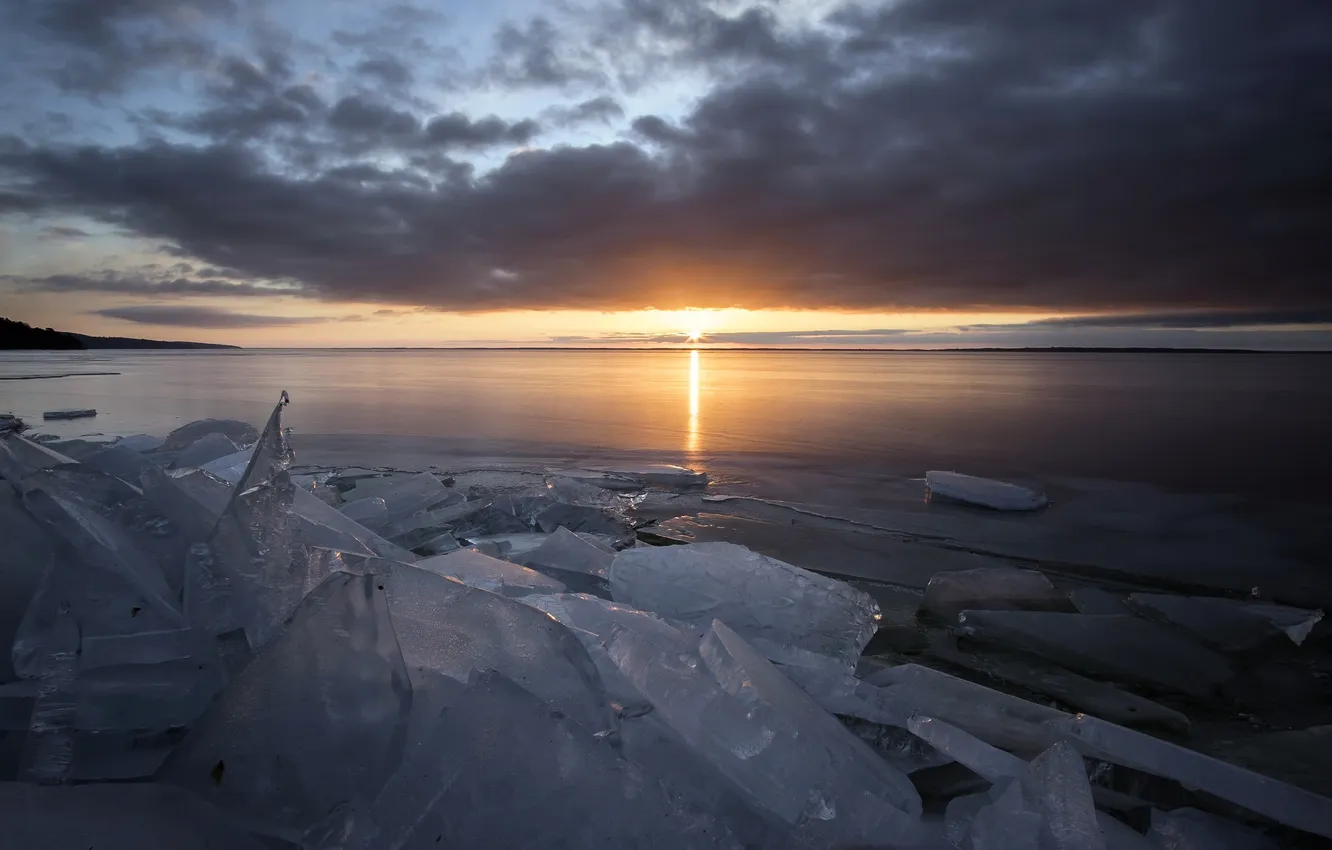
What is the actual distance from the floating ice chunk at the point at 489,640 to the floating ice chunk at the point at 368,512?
6.47 ft

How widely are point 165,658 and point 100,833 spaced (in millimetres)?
374

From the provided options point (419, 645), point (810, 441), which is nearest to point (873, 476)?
point (810, 441)

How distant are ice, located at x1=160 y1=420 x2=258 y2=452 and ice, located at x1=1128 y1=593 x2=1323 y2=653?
5.26 m

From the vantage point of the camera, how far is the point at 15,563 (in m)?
1.27

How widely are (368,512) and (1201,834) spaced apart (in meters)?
3.12

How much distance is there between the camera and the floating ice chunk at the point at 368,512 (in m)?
3.06

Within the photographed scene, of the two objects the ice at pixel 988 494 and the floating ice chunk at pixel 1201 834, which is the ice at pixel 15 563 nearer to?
the floating ice chunk at pixel 1201 834

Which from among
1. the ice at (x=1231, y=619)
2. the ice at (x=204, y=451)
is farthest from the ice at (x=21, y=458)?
the ice at (x=1231, y=619)

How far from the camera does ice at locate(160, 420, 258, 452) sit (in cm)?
445

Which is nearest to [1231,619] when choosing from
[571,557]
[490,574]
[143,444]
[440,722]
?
[571,557]

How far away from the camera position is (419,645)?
1180mm

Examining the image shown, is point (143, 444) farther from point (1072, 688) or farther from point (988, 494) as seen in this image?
point (988, 494)

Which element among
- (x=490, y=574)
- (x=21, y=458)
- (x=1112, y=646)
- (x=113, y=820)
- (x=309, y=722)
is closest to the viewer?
(x=113, y=820)

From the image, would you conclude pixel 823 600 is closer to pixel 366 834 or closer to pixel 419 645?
pixel 419 645
